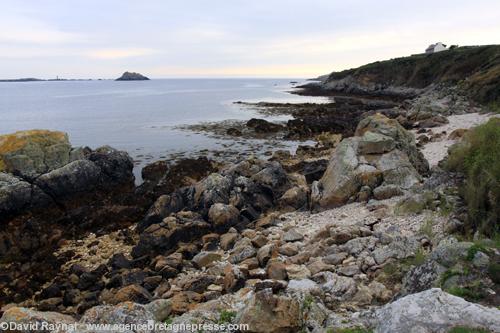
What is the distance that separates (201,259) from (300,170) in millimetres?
11464

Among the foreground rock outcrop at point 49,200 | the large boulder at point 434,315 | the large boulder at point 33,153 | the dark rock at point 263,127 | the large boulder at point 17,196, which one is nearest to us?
the large boulder at point 434,315

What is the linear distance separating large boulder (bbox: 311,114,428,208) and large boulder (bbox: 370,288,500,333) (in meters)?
9.52

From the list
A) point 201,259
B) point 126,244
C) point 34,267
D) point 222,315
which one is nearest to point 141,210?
point 126,244

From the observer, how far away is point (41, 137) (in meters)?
23.1

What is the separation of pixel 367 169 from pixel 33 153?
681 inches

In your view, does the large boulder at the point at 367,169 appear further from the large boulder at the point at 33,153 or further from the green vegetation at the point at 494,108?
the green vegetation at the point at 494,108

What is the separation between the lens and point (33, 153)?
71.2 ft

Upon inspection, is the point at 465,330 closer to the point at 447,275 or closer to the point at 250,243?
the point at 447,275

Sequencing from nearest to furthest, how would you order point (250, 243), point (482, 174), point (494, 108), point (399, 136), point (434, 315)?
point (434, 315) → point (482, 174) → point (250, 243) → point (399, 136) → point (494, 108)

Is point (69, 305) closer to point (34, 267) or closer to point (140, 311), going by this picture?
point (34, 267)

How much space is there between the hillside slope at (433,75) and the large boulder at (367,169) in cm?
2477

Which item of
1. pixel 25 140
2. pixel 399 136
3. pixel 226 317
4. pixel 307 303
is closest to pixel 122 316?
pixel 226 317

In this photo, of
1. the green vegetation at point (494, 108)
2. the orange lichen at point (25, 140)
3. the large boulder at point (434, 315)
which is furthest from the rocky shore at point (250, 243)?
the green vegetation at point (494, 108)

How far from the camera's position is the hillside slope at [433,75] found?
137ft
